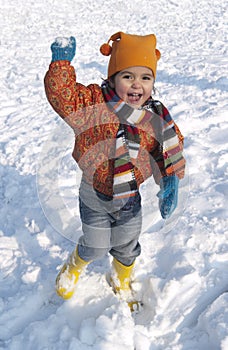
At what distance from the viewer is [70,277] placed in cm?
258

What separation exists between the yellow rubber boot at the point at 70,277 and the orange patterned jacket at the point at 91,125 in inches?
23.7

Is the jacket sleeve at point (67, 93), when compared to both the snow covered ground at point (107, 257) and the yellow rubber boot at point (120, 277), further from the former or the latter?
the snow covered ground at point (107, 257)

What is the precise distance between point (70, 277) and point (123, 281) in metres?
0.36

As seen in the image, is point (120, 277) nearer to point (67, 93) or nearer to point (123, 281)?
point (123, 281)

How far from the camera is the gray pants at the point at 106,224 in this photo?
2.28 m

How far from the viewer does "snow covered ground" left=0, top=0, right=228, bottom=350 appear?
→ 233 cm

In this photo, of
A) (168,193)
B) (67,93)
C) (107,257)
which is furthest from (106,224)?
(67,93)

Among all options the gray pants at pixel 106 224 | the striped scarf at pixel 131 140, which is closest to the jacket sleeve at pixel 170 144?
the striped scarf at pixel 131 140

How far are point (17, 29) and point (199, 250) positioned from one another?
316 inches

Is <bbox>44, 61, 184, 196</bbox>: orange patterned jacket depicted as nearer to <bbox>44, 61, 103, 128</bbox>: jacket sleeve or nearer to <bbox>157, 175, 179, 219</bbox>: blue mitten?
<bbox>44, 61, 103, 128</bbox>: jacket sleeve

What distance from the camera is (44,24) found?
9602mm

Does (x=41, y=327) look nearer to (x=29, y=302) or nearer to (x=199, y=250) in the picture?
(x=29, y=302)

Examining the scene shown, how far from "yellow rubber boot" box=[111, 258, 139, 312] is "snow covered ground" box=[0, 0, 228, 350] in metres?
0.07

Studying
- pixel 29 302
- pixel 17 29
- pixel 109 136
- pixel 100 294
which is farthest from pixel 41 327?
pixel 17 29
